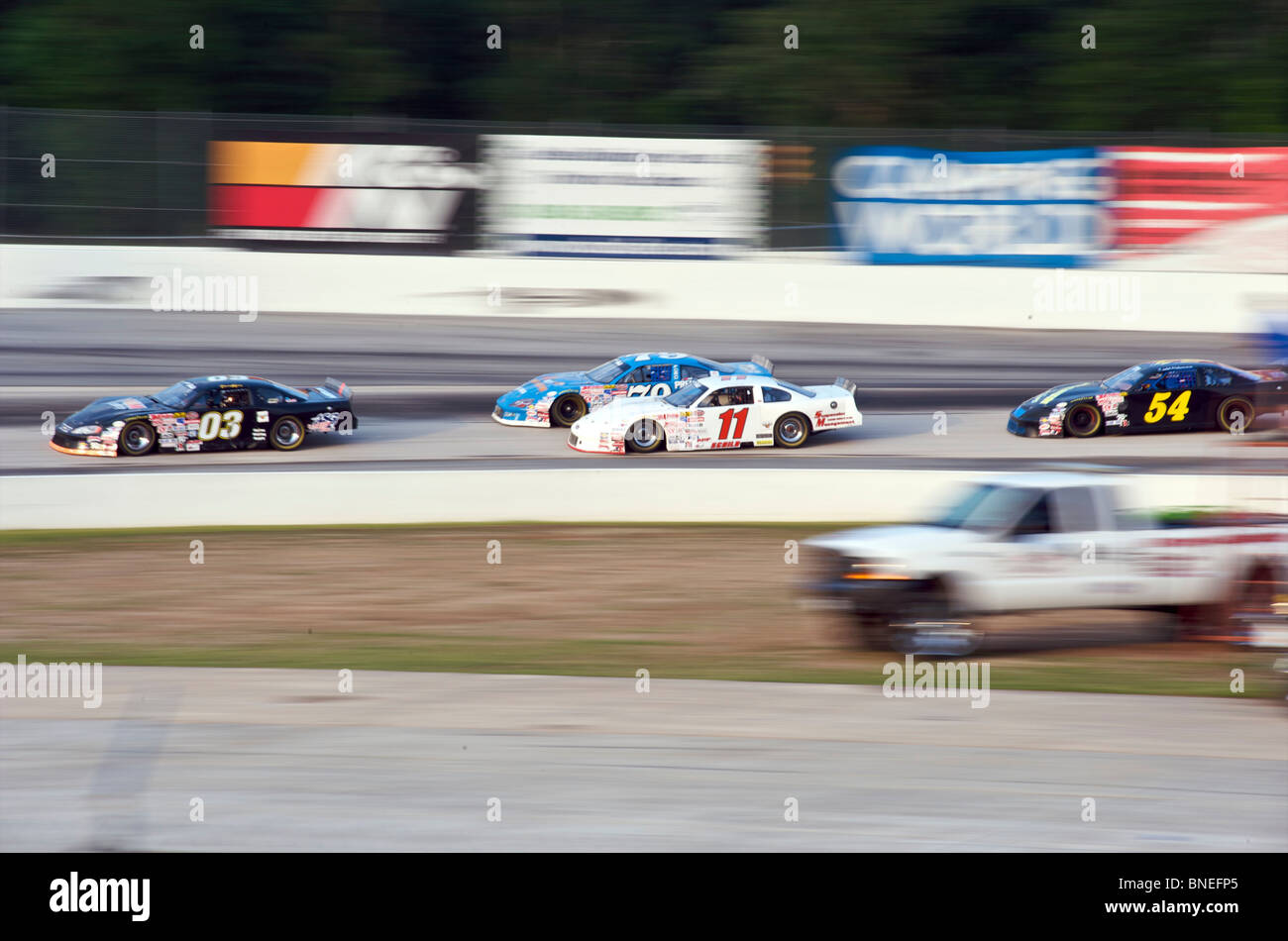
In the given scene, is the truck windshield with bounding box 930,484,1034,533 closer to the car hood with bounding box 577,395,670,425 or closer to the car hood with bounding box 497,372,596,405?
the car hood with bounding box 577,395,670,425

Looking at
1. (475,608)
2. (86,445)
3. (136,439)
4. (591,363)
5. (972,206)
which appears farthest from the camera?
(972,206)

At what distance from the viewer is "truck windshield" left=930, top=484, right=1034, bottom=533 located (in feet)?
29.0

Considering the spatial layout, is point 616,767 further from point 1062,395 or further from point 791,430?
point 1062,395

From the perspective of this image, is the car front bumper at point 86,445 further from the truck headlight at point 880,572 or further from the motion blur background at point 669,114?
the truck headlight at point 880,572

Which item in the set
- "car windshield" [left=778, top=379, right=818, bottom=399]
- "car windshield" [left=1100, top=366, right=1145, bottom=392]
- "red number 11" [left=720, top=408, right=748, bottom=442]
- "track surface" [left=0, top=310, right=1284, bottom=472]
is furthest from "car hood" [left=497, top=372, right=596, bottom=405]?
"car windshield" [left=1100, top=366, right=1145, bottom=392]

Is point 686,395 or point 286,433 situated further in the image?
point 686,395

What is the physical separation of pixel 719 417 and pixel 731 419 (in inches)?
6.0

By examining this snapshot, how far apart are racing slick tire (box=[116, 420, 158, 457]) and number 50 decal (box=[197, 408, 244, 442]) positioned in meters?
0.53

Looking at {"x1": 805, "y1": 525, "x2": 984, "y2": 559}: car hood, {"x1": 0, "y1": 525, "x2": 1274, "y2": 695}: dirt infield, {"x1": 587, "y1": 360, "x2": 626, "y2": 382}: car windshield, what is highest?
{"x1": 587, "y1": 360, "x2": 626, "y2": 382}: car windshield

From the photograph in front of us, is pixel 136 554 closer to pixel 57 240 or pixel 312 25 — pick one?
pixel 57 240

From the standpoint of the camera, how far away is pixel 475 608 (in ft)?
35.4

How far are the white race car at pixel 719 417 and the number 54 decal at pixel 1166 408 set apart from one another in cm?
364

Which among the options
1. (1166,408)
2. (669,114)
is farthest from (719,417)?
(669,114)

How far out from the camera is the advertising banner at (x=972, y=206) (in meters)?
20.3
